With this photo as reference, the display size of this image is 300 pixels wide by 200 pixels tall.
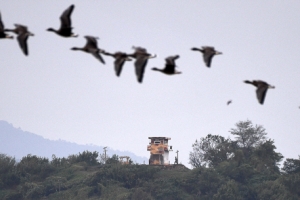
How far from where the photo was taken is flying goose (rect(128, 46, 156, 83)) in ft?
91.9

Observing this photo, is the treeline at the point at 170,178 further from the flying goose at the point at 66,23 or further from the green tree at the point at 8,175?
the flying goose at the point at 66,23

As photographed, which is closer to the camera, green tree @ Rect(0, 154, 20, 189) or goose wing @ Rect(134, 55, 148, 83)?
goose wing @ Rect(134, 55, 148, 83)

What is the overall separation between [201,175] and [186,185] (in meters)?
2.93

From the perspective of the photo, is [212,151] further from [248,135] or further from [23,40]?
[23,40]

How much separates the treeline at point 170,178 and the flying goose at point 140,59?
67.6 metres

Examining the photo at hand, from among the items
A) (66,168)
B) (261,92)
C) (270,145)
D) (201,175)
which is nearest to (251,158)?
(270,145)

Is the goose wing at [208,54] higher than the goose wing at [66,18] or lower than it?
lower

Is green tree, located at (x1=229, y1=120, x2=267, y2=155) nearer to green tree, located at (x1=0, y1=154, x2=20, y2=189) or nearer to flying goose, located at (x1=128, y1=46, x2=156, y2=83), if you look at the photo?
green tree, located at (x1=0, y1=154, x2=20, y2=189)

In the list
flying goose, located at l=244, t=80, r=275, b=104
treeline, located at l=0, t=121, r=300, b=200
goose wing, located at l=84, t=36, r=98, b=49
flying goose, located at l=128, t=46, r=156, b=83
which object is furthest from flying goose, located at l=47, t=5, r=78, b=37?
treeline, located at l=0, t=121, r=300, b=200

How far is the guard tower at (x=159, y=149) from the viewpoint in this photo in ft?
368

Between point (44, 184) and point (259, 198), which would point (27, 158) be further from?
point (259, 198)

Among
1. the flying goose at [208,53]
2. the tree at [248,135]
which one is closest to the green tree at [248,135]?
the tree at [248,135]

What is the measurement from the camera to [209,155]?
116625mm

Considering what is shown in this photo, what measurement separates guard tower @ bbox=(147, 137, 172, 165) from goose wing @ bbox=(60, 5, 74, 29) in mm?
83669
